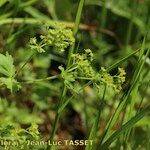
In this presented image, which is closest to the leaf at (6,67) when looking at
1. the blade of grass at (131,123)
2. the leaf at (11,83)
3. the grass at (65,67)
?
the leaf at (11,83)

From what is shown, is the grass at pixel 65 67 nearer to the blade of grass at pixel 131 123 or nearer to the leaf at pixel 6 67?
the blade of grass at pixel 131 123

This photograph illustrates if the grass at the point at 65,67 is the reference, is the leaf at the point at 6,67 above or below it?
below

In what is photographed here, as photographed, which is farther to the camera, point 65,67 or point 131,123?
point 65,67

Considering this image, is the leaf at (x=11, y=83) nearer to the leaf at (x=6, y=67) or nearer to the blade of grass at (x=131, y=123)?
the leaf at (x=6, y=67)

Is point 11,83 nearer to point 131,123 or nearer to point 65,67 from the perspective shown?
point 131,123

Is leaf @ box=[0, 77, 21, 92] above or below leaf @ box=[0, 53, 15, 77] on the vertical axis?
below

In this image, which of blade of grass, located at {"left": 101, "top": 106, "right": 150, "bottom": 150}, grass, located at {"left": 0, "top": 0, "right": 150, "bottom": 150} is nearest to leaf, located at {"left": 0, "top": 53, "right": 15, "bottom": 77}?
blade of grass, located at {"left": 101, "top": 106, "right": 150, "bottom": 150}

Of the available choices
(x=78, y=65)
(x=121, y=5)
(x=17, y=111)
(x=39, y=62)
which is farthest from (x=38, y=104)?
(x=78, y=65)

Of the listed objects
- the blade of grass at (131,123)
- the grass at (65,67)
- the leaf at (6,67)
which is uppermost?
the grass at (65,67)

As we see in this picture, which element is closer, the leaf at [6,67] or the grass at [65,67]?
the leaf at [6,67]

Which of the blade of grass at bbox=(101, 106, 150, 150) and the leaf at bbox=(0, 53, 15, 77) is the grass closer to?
the blade of grass at bbox=(101, 106, 150, 150)

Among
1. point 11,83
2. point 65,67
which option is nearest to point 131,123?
point 11,83
